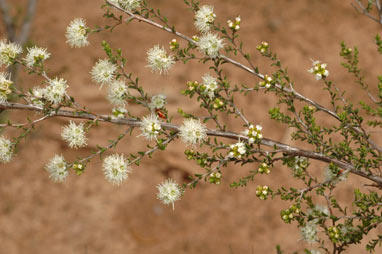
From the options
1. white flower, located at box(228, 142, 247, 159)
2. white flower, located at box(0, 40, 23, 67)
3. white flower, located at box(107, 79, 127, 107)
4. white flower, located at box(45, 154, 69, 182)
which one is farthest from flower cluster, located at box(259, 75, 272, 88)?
white flower, located at box(0, 40, 23, 67)

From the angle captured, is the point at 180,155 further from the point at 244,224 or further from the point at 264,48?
the point at 264,48

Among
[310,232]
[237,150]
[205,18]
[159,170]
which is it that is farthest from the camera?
[159,170]

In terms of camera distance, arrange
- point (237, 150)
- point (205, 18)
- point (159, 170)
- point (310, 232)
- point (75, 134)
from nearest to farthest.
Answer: point (237, 150) → point (75, 134) → point (205, 18) → point (310, 232) → point (159, 170)

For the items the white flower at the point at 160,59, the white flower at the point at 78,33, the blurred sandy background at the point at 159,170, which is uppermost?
the blurred sandy background at the point at 159,170

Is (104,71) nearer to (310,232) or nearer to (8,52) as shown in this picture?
(8,52)

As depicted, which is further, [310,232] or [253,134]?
[310,232]

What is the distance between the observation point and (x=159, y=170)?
4.66 meters

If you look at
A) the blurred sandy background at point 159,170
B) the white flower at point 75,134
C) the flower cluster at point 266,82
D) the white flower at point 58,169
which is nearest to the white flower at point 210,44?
the flower cluster at point 266,82

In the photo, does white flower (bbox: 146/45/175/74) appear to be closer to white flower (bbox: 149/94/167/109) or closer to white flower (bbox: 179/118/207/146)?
white flower (bbox: 149/94/167/109)

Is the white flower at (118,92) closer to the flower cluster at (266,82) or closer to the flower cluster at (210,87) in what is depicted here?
the flower cluster at (210,87)

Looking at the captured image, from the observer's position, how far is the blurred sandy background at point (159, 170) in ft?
14.0

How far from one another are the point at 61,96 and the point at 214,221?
291cm

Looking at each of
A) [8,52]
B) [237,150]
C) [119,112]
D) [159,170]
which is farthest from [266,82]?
[159,170]

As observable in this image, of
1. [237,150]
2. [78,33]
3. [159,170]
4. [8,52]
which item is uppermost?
[159,170]
